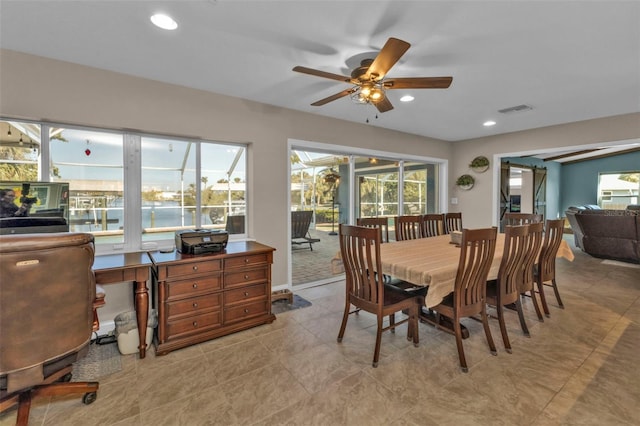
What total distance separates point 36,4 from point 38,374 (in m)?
2.19

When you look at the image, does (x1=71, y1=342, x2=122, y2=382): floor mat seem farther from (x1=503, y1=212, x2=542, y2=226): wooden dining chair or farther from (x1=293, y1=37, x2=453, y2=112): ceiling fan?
(x1=503, y1=212, x2=542, y2=226): wooden dining chair

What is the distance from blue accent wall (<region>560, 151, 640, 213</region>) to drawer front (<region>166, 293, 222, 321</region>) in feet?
38.2

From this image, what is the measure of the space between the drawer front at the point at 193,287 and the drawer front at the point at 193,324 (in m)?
0.21

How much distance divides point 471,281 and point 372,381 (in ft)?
3.43

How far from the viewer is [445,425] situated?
1668mm

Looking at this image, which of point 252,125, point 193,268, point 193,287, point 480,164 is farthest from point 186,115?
point 480,164

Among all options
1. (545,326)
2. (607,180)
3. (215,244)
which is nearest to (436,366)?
(545,326)

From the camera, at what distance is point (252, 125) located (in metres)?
3.65

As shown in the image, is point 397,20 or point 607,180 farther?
point 607,180

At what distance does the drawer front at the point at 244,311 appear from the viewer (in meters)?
2.76

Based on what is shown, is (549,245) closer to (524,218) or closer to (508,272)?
(508,272)

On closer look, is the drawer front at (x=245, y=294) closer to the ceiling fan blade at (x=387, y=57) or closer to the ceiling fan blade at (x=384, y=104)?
the ceiling fan blade at (x=384, y=104)

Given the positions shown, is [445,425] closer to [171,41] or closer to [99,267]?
[99,267]

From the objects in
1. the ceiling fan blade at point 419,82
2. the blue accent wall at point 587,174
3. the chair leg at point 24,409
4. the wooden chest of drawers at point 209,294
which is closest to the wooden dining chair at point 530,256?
the ceiling fan blade at point 419,82
